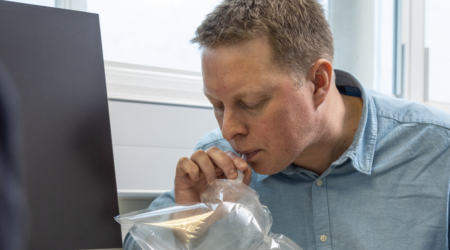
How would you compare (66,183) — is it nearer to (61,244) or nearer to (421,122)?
(61,244)

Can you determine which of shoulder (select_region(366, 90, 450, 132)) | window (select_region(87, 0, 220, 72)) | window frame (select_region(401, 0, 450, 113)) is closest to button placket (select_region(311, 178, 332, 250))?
shoulder (select_region(366, 90, 450, 132))

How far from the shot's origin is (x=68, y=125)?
0.82 m

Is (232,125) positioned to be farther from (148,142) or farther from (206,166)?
(148,142)

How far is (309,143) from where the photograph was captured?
0.90 m

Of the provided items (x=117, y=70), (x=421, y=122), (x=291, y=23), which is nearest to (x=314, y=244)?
(x=421, y=122)

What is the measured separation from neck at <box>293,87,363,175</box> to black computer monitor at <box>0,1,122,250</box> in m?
0.49

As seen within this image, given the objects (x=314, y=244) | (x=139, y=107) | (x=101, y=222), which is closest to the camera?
(x=101, y=222)

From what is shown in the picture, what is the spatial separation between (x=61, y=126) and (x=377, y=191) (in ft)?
2.38

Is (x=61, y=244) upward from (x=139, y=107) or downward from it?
downward

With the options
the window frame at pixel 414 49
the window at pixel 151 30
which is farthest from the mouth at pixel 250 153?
the window frame at pixel 414 49

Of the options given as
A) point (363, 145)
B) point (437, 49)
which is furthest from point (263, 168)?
point (437, 49)

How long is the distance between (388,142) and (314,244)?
31 cm

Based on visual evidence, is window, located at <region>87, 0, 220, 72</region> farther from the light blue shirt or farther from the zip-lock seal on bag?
the zip-lock seal on bag

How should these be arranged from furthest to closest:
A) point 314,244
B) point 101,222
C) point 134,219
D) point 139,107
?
point 139,107 → point 314,244 → point 101,222 → point 134,219
